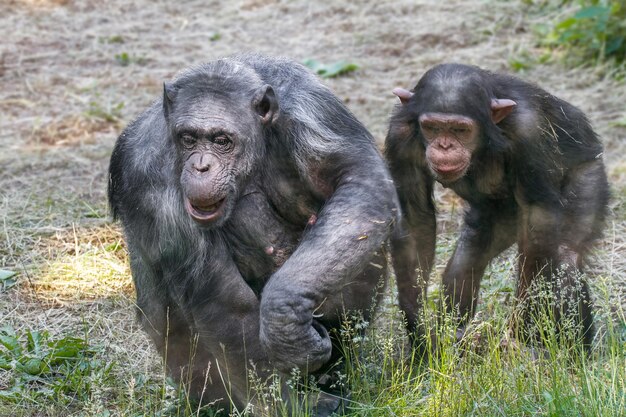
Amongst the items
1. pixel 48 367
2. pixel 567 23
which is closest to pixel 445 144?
pixel 48 367

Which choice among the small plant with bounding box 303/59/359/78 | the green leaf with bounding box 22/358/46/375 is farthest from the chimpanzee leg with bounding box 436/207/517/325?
the small plant with bounding box 303/59/359/78

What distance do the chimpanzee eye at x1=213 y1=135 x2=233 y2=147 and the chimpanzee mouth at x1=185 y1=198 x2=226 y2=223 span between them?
0.32m

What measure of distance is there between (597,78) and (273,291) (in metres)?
7.86

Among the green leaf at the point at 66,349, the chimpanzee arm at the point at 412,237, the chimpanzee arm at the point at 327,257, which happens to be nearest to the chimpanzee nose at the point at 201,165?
the chimpanzee arm at the point at 327,257

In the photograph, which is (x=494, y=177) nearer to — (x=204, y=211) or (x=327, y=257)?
(x=327, y=257)

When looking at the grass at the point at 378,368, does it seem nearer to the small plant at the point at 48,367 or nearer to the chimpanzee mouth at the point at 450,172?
the small plant at the point at 48,367

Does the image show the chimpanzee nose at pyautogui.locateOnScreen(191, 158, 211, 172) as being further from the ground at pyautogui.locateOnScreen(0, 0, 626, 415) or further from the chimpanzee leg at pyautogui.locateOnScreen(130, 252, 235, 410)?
the ground at pyautogui.locateOnScreen(0, 0, 626, 415)

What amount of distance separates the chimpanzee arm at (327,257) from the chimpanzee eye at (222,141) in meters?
0.55

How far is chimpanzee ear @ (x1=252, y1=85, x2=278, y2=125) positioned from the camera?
217 inches

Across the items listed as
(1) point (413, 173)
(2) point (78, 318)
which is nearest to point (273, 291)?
(1) point (413, 173)

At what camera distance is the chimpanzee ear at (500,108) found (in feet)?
20.4

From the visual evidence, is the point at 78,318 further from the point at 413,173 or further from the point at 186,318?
the point at 413,173

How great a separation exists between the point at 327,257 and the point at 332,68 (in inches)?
305

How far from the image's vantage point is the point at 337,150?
18.4 feet
